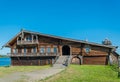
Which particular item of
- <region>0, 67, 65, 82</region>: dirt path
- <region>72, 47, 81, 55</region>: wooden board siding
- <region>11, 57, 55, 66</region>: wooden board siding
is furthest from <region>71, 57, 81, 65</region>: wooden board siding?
<region>0, 67, 65, 82</region>: dirt path

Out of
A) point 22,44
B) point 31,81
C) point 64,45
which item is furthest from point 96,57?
point 31,81

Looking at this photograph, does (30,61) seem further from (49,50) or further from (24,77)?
(24,77)

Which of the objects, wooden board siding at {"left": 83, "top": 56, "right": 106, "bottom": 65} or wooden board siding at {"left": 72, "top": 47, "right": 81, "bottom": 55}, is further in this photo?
wooden board siding at {"left": 72, "top": 47, "right": 81, "bottom": 55}

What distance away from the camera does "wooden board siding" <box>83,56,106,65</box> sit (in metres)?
42.1

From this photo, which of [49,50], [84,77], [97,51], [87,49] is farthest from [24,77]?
[49,50]

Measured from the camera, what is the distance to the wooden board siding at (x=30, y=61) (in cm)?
4369

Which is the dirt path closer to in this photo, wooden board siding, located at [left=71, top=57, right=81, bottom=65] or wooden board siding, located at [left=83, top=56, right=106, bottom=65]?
wooden board siding, located at [left=71, top=57, right=81, bottom=65]

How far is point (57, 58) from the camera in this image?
41781 millimetres

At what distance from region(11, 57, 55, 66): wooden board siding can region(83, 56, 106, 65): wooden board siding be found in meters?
7.14

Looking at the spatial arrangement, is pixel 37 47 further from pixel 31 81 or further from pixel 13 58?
pixel 31 81

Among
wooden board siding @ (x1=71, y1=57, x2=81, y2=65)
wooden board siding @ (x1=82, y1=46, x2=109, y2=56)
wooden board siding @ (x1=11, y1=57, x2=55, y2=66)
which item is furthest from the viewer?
wooden board siding @ (x1=11, y1=57, x2=55, y2=66)

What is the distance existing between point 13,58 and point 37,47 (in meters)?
5.98

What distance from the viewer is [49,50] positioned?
44562 millimetres

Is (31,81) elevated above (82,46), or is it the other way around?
(82,46)
